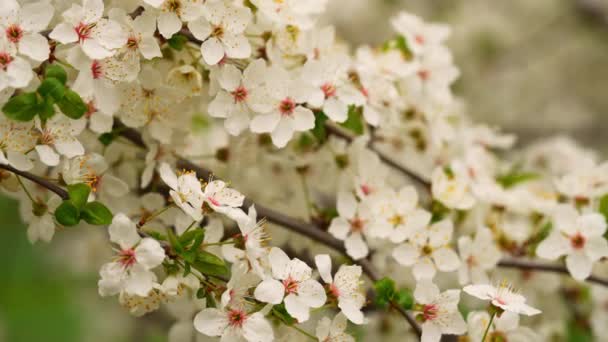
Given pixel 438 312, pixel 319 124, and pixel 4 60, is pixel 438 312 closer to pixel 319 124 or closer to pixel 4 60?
pixel 319 124

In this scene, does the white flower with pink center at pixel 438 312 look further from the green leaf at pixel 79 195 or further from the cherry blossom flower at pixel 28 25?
the cherry blossom flower at pixel 28 25

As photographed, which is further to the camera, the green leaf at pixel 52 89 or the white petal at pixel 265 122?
the white petal at pixel 265 122

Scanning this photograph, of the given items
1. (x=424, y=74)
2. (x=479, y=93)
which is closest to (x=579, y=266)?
(x=424, y=74)

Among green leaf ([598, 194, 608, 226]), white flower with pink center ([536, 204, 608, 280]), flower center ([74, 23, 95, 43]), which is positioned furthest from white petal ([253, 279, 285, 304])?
green leaf ([598, 194, 608, 226])

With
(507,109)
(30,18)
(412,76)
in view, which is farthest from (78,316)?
(30,18)

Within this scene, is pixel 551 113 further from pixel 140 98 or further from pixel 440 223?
pixel 140 98

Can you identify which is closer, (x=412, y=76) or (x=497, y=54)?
(x=412, y=76)

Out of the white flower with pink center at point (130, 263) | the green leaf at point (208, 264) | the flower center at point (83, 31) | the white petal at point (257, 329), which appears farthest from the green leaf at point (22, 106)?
the white petal at point (257, 329)
